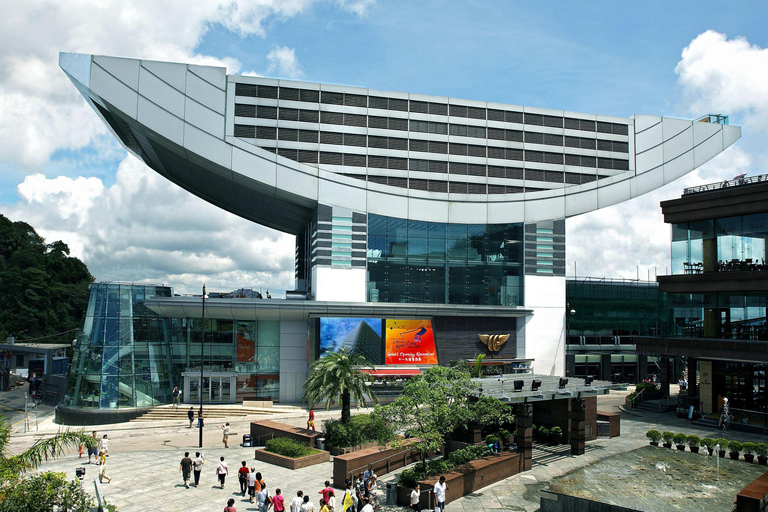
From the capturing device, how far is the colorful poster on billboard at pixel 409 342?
54.5 m

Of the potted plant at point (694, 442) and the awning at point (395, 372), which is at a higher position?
the awning at point (395, 372)

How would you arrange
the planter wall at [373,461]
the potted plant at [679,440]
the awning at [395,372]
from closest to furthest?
the planter wall at [373,461], the potted plant at [679,440], the awning at [395,372]

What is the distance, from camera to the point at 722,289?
4256 centimetres

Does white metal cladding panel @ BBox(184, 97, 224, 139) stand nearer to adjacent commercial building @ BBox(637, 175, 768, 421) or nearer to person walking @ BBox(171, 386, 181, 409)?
person walking @ BBox(171, 386, 181, 409)

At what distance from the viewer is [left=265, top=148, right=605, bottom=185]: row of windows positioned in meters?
55.4

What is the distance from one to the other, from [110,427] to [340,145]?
3164 cm

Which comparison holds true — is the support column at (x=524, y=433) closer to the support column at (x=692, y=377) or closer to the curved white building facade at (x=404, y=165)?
the support column at (x=692, y=377)

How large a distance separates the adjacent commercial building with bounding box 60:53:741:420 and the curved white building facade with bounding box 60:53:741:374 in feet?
0.48

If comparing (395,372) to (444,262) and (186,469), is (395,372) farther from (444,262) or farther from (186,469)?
(186,469)

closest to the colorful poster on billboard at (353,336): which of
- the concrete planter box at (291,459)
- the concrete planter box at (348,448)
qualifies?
the concrete planter box at (348,448)

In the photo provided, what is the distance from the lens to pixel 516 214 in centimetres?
6072

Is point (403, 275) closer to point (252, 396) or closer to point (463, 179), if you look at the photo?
point (463, 179)

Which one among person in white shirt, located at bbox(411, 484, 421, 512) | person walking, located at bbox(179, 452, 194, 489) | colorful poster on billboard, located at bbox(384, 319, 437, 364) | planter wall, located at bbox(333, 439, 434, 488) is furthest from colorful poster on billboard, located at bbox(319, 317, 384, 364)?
person in white shirt, located at bbox(411, 484, 421, 512)

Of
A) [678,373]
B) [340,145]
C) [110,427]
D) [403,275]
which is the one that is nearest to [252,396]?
[110,427]
